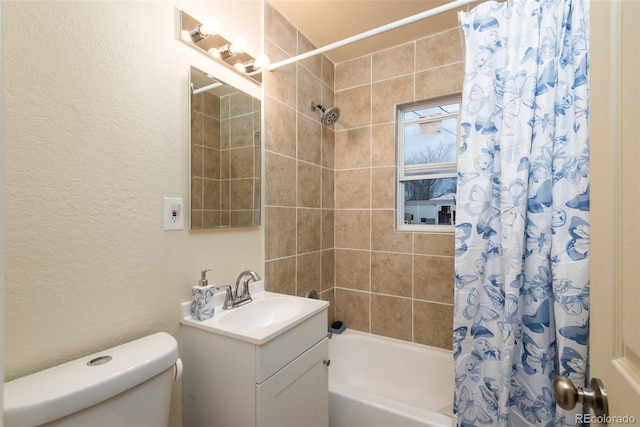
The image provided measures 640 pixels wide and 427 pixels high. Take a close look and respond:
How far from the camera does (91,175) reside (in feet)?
3.04

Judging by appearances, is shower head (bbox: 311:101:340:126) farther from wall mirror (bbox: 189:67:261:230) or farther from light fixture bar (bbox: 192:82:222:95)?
light fixture bar (bbox: 192:82:222:95)

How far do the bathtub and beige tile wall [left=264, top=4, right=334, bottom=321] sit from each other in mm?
339

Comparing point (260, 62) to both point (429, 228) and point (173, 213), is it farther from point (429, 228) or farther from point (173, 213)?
point (429, 228)

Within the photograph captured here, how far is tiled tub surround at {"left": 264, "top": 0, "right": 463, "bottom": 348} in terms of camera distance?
1774mm

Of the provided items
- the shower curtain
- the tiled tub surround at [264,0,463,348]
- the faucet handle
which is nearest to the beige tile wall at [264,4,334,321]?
the tiled tub surround at [264,0,463,348]

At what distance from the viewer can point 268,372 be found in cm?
104

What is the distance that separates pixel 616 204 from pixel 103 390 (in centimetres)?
119

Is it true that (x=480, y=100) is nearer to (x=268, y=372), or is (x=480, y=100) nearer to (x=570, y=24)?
(x=570, y=24)

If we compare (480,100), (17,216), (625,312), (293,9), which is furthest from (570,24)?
(17,216)

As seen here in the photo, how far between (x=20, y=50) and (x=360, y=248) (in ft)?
6.42

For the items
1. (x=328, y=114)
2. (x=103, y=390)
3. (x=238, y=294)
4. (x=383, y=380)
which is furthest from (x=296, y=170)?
(x=383, y=380)

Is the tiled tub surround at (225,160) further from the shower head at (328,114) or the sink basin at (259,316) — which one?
the shower head at (328,114)

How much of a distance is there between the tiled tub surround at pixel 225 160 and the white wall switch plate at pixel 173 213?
2.0 inches

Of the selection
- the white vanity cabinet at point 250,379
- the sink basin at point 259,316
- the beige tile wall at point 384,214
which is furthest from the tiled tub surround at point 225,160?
the beige tile wall at point 384,214
